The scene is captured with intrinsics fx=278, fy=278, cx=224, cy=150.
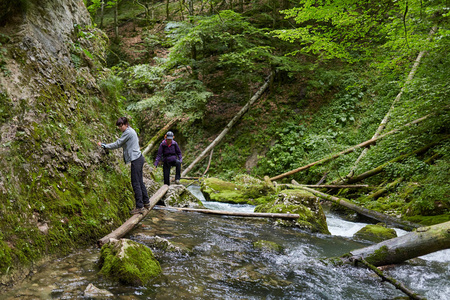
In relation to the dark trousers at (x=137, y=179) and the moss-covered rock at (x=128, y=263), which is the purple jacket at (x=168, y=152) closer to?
the dark trousers at (x=137, y=179)

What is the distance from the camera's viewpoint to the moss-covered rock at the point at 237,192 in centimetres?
1043

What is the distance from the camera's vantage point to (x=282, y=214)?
730 centimetres

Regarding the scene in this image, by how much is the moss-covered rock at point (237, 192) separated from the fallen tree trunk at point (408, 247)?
5.78 metres

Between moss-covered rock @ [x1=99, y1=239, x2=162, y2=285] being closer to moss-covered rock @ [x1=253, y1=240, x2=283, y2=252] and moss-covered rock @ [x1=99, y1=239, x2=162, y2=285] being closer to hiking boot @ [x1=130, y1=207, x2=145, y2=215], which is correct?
hiking boot @ [x1=130, y1=207, x2=145, y2=215]

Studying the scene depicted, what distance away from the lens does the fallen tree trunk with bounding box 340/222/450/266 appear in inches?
151

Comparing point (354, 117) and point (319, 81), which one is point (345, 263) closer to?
point (354, 117)

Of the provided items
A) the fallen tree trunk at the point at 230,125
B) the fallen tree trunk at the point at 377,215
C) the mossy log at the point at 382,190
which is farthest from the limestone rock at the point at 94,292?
the fallen tree trunk at the point at 230,125

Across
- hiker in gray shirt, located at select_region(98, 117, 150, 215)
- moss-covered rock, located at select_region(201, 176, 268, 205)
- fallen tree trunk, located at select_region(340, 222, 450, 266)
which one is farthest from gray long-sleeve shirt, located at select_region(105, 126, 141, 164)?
moss-covered rock, located at select_region(201, 176, 268, 205)

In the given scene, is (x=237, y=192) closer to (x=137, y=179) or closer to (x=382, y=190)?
(x=382, y=190)

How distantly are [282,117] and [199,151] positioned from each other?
5.33 m

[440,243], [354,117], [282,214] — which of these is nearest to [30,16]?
[282,214]

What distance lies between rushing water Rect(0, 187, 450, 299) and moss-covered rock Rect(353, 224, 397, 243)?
45cm

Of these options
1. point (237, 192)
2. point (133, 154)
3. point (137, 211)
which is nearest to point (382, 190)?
point (237, 192)

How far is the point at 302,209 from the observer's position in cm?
768
